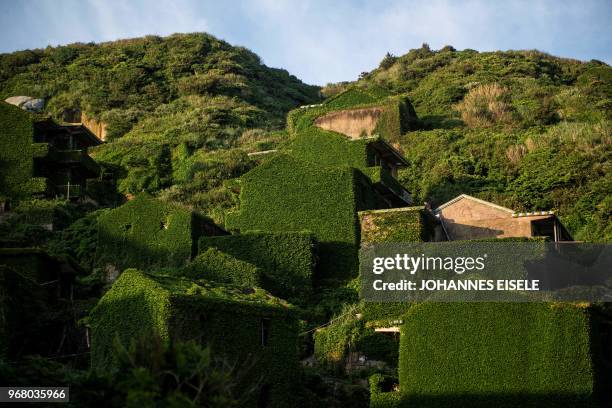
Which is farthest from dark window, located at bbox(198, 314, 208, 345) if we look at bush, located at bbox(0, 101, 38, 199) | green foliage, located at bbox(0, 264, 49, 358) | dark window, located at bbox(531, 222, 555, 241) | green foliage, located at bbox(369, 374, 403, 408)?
bush, located at bbox(0, 101, 38, 199)

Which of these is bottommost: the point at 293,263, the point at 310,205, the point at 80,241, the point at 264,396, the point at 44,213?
the point at 264,396

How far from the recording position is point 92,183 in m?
56.6

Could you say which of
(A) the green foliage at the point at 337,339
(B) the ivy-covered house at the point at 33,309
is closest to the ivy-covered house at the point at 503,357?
(A) the green foliage at the point at 337,339

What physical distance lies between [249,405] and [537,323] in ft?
31.5

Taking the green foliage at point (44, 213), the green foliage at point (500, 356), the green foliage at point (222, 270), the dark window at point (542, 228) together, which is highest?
the green foliage at point (44, 213)

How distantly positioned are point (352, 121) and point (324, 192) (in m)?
22.5

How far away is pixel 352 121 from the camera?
66625 millimetres

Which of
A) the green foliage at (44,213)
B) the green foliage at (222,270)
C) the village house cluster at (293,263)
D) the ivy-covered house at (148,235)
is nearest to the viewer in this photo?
the village house cluster at (293,263)

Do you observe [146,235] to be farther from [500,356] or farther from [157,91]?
[157,91]

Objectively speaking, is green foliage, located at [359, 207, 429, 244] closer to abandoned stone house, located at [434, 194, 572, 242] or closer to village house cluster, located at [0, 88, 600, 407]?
village house cluster, located at [0, 88, 600, 407]

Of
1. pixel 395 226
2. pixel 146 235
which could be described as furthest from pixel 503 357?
pixel 146 235

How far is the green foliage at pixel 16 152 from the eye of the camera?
53656 millimetres

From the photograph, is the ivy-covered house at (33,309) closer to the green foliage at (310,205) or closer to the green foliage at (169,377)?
the green foliage at (310,205)

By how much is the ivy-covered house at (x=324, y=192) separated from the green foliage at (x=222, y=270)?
14.8 ft
